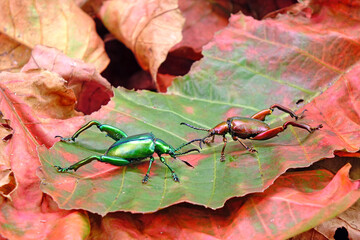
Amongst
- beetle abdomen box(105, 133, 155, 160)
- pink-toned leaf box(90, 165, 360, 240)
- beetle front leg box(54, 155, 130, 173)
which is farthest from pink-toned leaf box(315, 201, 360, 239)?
beetle front leg box(54, 155, 130, 173)

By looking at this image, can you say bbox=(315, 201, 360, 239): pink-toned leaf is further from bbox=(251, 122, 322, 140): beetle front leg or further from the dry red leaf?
the dry red leaf

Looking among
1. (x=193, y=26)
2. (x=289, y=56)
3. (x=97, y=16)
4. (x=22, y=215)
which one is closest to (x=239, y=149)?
(x=289, y=56)

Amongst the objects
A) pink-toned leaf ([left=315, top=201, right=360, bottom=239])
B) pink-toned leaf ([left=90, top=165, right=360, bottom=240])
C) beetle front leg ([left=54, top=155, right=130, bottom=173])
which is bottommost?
pink-toned leaf ([left=315, top=201, right=360, bottom=239])

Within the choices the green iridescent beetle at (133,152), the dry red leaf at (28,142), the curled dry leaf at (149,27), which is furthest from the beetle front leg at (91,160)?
the curled dry leaf at (149,27)

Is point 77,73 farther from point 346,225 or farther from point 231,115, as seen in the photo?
point 346,225

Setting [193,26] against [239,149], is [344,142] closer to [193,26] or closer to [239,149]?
[239,149]

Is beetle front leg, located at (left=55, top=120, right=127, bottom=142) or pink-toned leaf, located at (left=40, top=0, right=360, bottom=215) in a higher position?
beetle front leg, located at (left=55, top=120, right=127, bottom=142)

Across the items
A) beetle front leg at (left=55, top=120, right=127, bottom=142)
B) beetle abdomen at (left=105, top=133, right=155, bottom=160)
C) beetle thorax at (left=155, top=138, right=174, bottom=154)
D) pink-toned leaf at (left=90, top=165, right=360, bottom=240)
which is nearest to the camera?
pink-toned leaf at (left=90, top=165, right=360, bottom=240)

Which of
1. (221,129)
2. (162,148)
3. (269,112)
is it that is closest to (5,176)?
(162,148)
